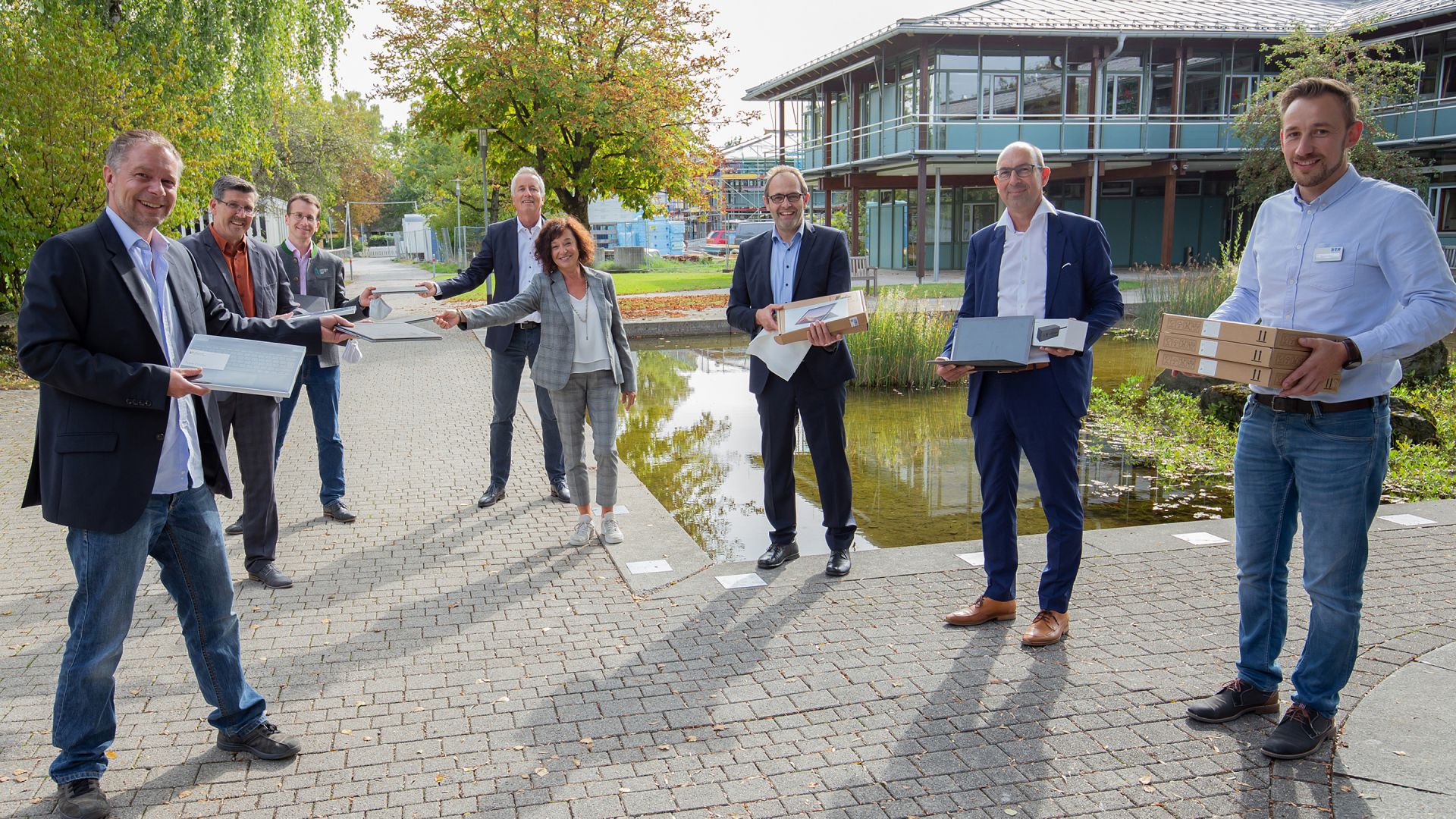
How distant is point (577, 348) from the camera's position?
20.4ft

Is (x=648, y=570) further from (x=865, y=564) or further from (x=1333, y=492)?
(x=1333, y=492)

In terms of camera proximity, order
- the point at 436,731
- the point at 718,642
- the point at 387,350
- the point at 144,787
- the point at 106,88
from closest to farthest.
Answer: the point at 144,787 < the point at 436,731 < the point at 718,642 < the point at 106,88 < the point at 387,350

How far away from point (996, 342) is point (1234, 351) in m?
1.09

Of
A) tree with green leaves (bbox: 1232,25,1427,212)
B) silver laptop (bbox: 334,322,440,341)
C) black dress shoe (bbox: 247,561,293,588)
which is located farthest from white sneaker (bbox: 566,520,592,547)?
tree with green leaves (bbox: 1232,25,1427,212)

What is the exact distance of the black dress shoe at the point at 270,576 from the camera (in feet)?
18.0

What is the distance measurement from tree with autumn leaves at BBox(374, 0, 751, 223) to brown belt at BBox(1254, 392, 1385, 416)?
74.0 ft

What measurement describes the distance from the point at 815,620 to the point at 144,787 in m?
2.78

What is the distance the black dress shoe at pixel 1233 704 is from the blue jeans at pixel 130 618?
3.41 m

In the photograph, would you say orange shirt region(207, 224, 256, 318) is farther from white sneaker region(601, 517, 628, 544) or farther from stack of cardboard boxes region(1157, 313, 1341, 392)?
stack of cardboard boxes region(1157, 313, 1341, 392)

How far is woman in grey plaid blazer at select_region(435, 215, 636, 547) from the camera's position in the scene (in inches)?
242

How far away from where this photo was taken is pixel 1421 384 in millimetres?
10609

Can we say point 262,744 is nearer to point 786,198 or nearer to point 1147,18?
point 786,198

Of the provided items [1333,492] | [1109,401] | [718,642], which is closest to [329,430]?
[718,642]

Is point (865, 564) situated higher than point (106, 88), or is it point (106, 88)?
point (106, 88)
